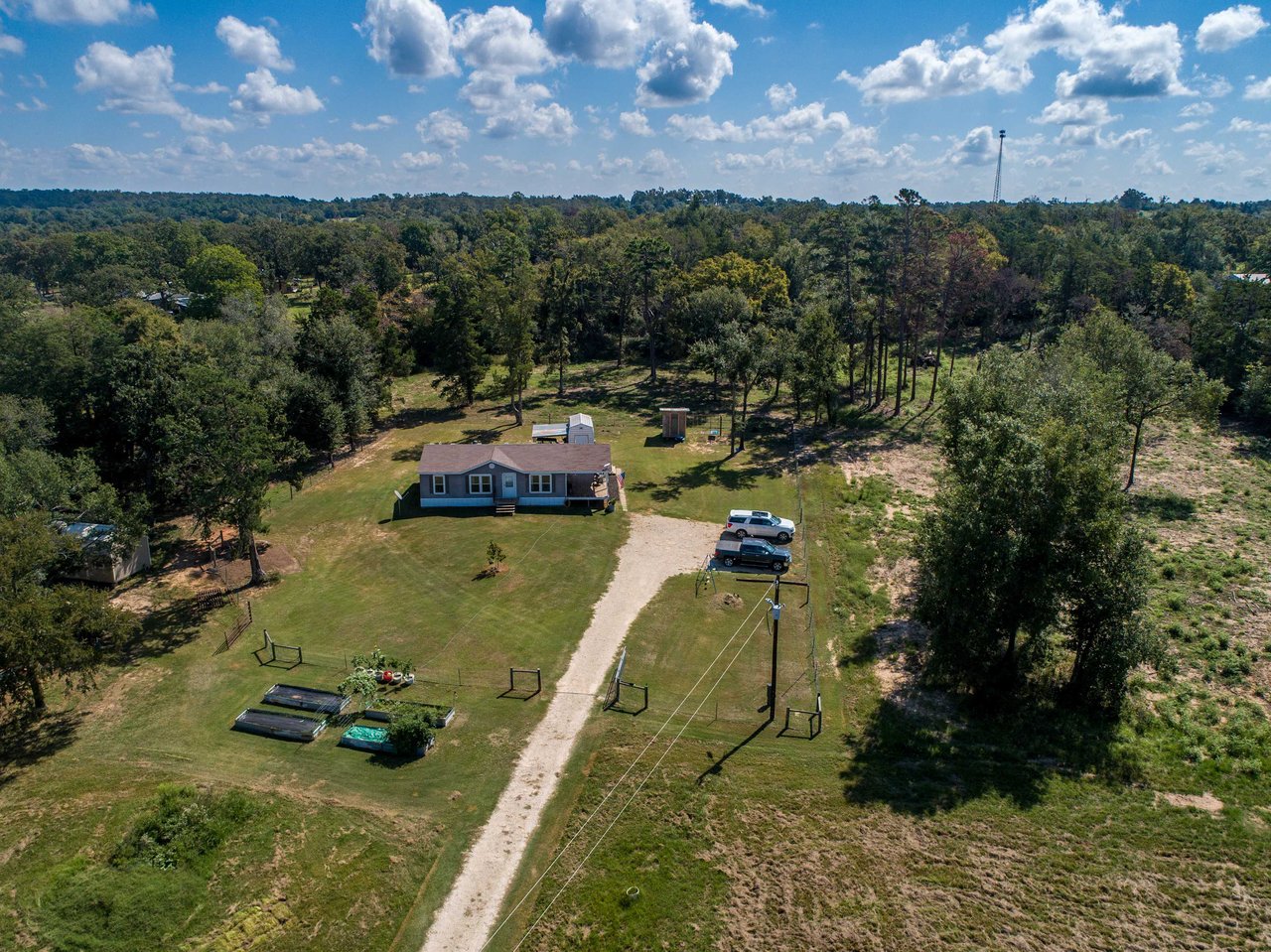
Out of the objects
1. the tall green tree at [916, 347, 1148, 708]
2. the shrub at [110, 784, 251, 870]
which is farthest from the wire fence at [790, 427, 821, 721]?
the shrub at [110, 784, 251, 870]

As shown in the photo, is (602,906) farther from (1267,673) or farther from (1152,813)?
(1267,673)

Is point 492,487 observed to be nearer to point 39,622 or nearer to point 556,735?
point 556,735

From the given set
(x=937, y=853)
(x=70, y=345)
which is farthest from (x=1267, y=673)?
(x=70, y=345)

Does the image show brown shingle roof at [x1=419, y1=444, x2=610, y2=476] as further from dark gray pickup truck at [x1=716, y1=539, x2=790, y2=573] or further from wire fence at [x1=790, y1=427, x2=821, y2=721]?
wire fence at [x1=790, y1=427, x2=821, y2=721]

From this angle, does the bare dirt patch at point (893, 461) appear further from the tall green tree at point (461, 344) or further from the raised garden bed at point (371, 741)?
the raised garden bed at point (371, 741)

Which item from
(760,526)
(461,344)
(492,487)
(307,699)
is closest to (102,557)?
(307,699)

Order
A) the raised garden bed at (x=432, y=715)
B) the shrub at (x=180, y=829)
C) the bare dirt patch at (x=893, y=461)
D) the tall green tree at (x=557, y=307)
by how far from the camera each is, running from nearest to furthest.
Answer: the shrub at (x=180, y=829) → the raised garden bed at (x=432, y=715) → the bare dirt patch at (x=893, y=461) → the tall green tree at (x=557, y=307)

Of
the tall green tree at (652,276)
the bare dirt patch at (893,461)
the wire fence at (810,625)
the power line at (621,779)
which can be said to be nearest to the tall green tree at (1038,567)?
the wire fence at (810,625)
